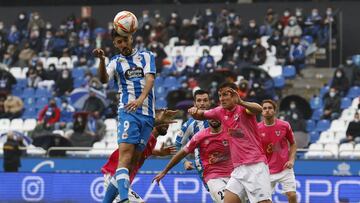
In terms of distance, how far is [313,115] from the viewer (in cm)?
2906

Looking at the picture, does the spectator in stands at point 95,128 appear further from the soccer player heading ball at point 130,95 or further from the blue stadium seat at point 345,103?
the soccer player heading ball at point 130,95

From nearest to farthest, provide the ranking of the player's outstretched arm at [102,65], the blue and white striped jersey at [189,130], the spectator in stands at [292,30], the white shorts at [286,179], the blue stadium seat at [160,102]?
the player's outstretched arm at [102,65]
the blue and white striped jersey at [189,130]
the white shorts at [286,179]
the blue stadium seat at [160,102]
the spectator in stands at [292,30]

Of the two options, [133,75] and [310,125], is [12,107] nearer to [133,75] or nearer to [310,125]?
[310,125]

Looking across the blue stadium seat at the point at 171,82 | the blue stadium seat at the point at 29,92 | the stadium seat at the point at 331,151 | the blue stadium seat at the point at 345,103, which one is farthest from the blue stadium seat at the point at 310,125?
the blue stadium seat at the point at 29,92

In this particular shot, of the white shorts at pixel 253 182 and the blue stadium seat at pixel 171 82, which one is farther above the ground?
the white shorts at pixel 253 182

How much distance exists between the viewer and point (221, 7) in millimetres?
34906

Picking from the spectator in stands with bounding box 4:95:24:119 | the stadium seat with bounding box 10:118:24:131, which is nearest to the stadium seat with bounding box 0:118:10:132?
the stadium seat with bounding box 10:118:24:131

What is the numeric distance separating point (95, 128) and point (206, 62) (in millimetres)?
4273

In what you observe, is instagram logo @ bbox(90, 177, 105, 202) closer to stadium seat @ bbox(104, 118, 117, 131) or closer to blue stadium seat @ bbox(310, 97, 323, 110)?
stadium seat @ bbox(104, 118, 117, 131)

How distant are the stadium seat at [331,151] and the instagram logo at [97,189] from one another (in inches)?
218

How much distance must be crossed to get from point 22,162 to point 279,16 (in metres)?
10.7

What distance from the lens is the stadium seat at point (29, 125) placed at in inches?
1212

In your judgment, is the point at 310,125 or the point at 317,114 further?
the point at 317,114

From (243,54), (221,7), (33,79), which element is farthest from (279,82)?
(33,79)
